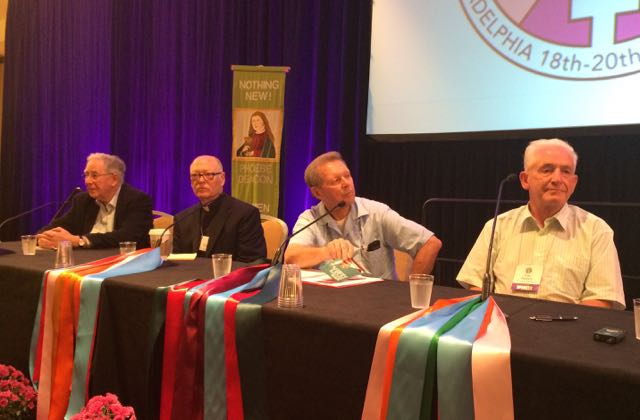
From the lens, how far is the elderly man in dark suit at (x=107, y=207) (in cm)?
365

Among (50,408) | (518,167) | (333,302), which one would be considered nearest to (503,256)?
(333,302)

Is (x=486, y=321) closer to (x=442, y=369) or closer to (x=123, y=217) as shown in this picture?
(x=442, y=369)

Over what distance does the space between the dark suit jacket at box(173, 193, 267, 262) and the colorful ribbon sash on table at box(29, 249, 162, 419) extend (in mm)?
1156

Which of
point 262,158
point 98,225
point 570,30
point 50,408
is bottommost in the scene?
point 50,408

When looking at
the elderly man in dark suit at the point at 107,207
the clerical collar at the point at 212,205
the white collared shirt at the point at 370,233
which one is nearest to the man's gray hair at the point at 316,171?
the white collared shirt at the point at 370,233

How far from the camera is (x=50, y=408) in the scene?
1.94 m

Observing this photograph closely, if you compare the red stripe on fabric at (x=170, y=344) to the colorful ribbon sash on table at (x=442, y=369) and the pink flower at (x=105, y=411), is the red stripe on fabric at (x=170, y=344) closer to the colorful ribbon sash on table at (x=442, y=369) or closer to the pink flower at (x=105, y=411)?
the pink flower at (x=105, y=411)

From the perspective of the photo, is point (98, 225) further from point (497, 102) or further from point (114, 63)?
point (114, 63)

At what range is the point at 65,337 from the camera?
6.56ft

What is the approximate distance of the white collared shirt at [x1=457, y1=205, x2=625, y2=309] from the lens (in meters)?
2.06

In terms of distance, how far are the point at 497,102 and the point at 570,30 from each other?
0.64 m

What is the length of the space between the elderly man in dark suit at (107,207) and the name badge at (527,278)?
229 centimetres

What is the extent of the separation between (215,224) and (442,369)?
7.52 ft

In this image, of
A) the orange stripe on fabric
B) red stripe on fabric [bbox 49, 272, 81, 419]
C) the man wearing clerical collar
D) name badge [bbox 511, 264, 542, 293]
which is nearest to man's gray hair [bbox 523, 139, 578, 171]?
the man wearing clerical collar
